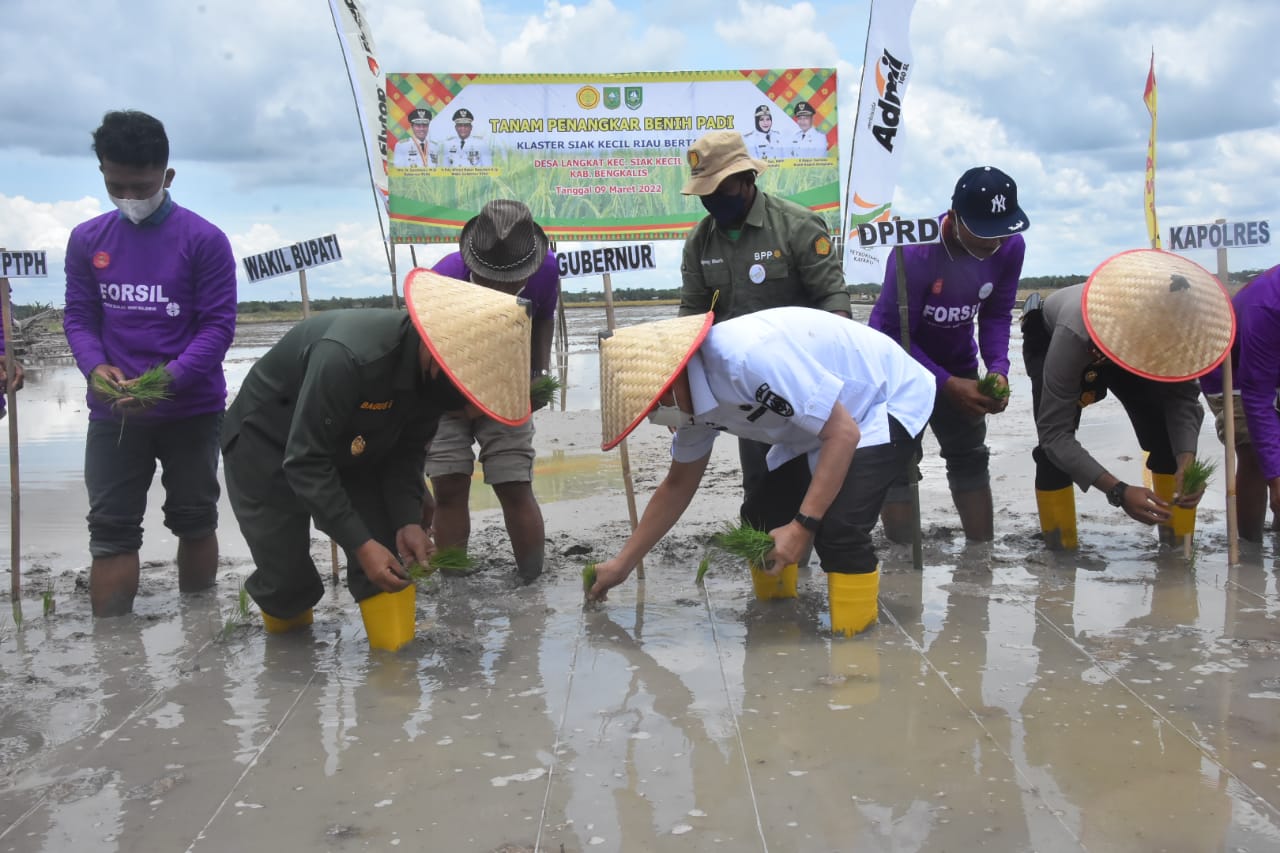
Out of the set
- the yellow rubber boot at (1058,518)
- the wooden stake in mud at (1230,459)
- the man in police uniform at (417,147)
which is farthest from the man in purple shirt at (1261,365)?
the man in police uniform at (417,147)

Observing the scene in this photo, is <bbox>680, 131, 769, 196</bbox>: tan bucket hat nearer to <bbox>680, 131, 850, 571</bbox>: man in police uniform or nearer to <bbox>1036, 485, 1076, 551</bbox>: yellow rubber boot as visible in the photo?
<bbox>680, 131, 850, 571</bbox>: man in police uniform

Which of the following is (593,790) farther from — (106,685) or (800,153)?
(800,153)

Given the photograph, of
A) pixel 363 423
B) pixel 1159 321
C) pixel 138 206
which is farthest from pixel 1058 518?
pixel 138 206

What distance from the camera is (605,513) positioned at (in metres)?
6.97

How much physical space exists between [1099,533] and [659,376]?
339 cm

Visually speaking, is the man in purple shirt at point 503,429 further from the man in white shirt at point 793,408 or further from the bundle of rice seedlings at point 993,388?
the bundle of rice seedlings at point 993,388

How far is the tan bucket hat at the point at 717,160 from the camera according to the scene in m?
4.63

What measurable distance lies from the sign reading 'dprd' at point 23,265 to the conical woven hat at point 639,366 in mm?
3062

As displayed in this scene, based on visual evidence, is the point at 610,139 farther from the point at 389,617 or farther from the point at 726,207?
the point at 389,617

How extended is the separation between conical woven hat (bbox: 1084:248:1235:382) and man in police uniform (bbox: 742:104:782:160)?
16.3 ft

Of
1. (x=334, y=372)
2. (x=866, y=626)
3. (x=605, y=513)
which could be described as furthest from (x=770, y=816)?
(x=605, y=513)

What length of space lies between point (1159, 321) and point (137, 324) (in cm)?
423

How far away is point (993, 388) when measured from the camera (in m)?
5.12

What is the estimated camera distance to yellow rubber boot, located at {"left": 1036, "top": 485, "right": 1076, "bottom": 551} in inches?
215
